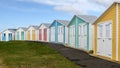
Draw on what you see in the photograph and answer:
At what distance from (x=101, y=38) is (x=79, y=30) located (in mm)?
7241

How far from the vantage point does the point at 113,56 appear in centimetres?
1773

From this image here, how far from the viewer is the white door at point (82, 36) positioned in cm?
2562

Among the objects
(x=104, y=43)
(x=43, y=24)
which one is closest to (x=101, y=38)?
(x=104, y=43)

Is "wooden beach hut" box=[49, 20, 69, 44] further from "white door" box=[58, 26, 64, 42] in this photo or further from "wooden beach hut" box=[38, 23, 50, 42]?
"wooden beach hut" box=[38, 23, 50, 42]

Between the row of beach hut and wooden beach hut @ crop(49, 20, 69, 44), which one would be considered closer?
the row of beach hut

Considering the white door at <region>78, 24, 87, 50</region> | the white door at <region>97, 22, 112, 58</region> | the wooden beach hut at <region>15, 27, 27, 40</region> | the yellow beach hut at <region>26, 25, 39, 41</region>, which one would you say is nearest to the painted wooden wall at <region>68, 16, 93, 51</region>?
the white door at <region>78, 24, 87, 50</region>

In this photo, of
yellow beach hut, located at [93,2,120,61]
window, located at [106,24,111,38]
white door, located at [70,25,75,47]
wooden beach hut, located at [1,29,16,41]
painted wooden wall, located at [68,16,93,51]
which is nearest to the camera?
yellow beach hut, located at [93,2,120,61]

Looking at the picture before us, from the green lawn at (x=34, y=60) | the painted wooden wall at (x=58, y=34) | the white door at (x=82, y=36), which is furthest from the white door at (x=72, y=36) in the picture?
the green lawn at (x=34, y=60)

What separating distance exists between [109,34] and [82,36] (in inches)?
318

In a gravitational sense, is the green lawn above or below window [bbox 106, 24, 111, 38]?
below

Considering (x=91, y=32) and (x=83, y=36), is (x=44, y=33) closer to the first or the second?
(x=83, y=36)

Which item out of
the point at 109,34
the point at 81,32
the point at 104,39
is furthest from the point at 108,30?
the point at 81,32

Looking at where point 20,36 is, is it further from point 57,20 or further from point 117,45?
point 117,45

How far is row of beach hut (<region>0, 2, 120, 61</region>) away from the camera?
57.9ft
